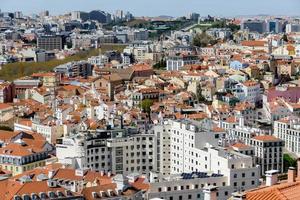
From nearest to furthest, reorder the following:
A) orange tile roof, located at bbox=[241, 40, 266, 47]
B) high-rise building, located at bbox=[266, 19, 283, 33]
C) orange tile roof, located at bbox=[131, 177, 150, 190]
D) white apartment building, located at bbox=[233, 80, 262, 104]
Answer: orange tile roof, located at bbox=[131, 177, 150, 190]
white apartment building, located at bbox=[233, 80, 262, 104]
orange tile roof, located at bbox=[241, 40, 266, 47]
high-rise building, located at bbox=[266, 19, 283, 33]

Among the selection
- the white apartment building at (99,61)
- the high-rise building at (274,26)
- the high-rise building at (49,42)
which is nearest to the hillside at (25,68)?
the white apartment building at (99,61)

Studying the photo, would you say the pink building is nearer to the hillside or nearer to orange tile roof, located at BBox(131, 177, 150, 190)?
orange tile roof, located at BBox(131, 177, 150, 190)

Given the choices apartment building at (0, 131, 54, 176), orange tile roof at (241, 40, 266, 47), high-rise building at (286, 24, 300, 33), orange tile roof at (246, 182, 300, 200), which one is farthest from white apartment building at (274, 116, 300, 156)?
high-rise building at (286, 24, 300, 33)

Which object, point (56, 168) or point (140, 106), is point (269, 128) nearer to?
point (140, 106)

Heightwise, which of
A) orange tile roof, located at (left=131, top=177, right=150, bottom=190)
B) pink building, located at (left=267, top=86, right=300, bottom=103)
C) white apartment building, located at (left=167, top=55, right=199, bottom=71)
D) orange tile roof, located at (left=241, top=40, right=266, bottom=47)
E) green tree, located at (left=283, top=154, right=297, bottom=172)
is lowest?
green tree, located at (left=283, top=154, right=297, bottom=172)

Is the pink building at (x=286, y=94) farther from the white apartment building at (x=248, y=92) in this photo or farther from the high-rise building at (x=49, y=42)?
the high-rise building at (x=49, y=42)

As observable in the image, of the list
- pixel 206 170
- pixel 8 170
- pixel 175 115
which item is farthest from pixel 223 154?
pixel 175 115

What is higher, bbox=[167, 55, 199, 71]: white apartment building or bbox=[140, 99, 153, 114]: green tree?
bbox=[167, 55, 199, 71]: white apartment building

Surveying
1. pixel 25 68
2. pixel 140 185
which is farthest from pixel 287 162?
pixel 25 68
